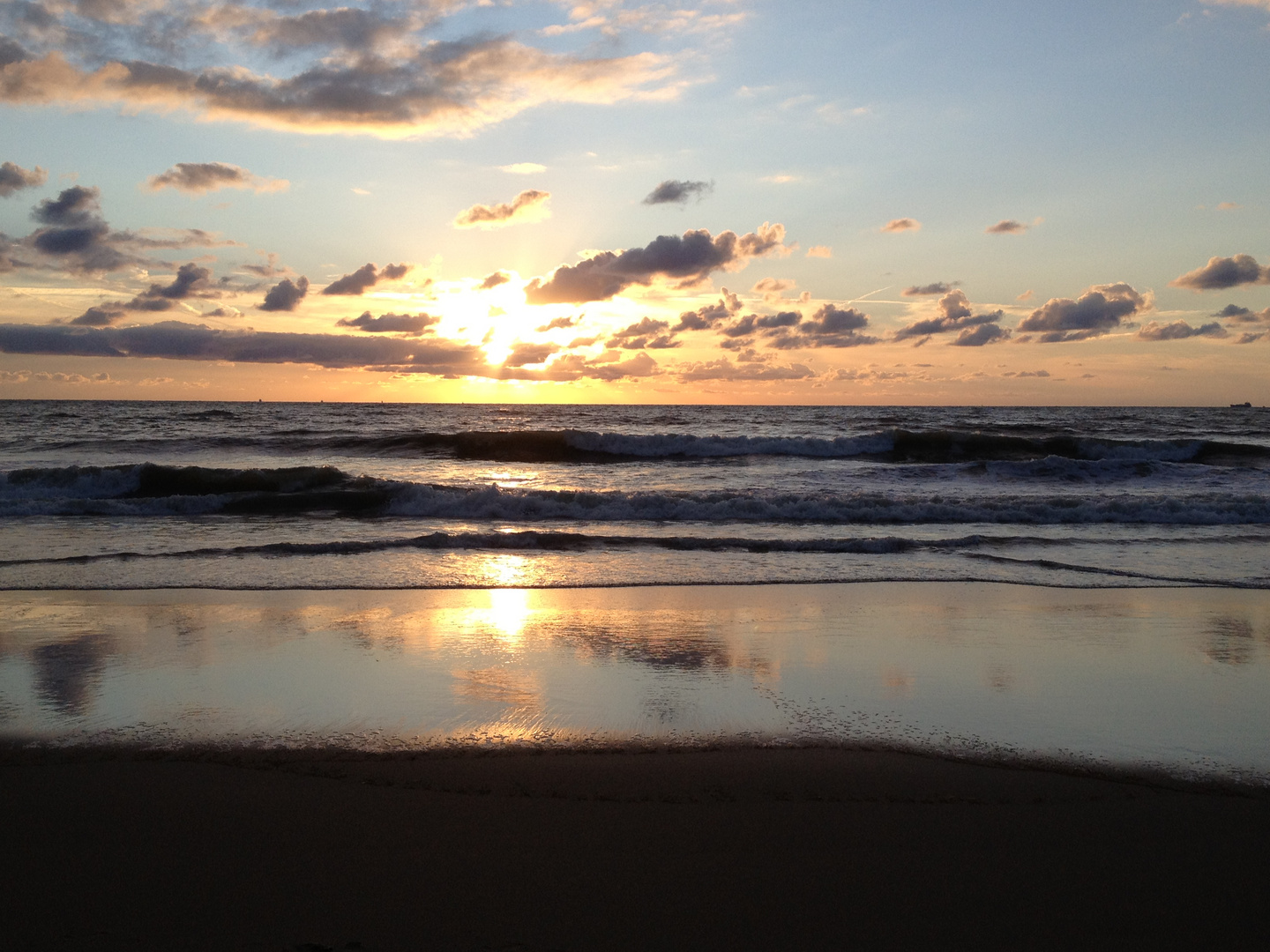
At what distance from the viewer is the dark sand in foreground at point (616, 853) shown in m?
2.94

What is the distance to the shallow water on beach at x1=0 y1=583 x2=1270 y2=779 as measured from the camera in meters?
4.82

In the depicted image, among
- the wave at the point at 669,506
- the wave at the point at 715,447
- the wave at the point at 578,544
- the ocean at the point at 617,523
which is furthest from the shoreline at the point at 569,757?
the wave at the point at 715,447

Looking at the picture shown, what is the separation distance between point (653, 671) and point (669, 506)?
10003mm

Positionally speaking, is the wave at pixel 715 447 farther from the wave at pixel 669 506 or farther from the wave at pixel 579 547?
the wave at pixel 579 547

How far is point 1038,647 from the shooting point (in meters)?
6.72

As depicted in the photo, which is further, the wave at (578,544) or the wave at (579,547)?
the wave at (578,544)

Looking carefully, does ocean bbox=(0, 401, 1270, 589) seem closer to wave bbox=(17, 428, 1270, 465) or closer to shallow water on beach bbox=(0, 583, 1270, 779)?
shallow water on beach bbox=(0, 583, 1270, 779)

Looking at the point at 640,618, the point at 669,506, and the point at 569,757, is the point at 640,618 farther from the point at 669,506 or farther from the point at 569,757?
the point at 669,506

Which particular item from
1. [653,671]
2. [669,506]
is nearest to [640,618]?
[653,671]

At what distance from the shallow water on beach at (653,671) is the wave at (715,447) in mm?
22495

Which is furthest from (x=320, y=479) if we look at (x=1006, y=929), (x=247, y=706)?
(x=1006, y=929)

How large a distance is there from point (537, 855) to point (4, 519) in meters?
15.4

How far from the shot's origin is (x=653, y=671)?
239 inches

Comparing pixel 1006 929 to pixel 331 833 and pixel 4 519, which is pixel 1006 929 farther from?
pixel 4 519
